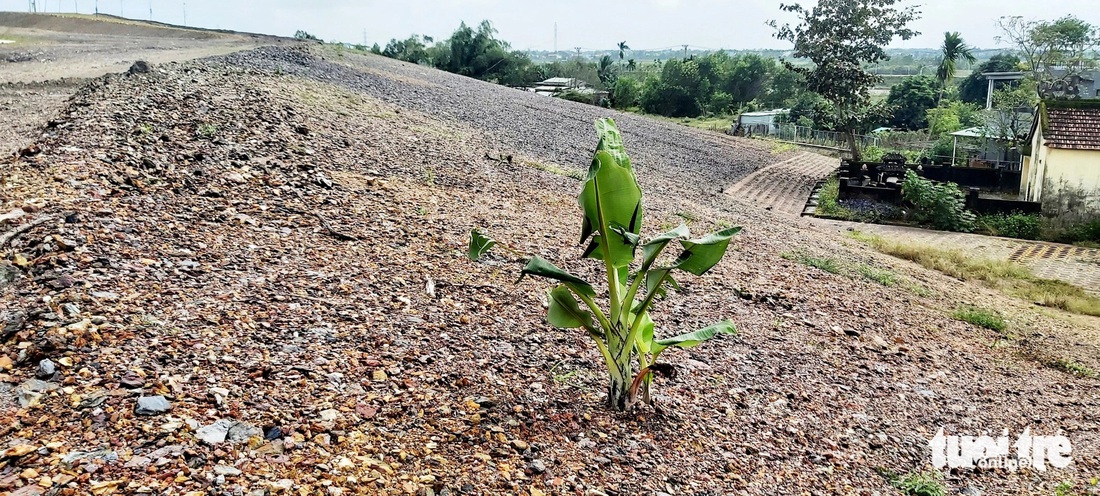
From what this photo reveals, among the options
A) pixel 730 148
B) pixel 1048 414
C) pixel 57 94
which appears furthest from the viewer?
pixel 730 148

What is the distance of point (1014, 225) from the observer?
15.6m

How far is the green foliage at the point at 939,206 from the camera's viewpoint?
1589 centimetres

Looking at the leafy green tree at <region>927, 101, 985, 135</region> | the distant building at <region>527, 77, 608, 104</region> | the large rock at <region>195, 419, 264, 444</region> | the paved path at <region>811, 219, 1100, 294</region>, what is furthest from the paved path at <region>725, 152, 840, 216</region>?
the large rock at <region>195, 419, 264, 444</region>

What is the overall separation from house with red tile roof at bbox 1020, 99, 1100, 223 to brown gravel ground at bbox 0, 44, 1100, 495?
9093 mm

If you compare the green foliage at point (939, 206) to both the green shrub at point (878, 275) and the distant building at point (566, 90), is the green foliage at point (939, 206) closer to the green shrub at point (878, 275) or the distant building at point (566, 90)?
the green shrub at point (878, 275)

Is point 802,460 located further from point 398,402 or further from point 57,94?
point 57,94

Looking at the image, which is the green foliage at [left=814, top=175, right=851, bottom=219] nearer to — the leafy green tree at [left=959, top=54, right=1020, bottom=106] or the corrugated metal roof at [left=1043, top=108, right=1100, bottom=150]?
the corrugated metal roof at [left=1043, top=108, right=1100, bottom=150]

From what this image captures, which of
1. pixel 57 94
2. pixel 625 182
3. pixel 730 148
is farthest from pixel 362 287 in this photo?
pixel 730 148

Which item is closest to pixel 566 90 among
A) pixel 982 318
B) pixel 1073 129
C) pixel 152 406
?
pixel 1073 129

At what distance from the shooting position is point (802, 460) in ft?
12.2

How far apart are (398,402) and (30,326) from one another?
1757 millimetres

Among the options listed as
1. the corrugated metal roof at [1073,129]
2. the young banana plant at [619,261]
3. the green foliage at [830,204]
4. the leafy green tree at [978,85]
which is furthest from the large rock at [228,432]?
the leafy green tree at [978,85]

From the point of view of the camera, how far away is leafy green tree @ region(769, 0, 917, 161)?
22.6 metres

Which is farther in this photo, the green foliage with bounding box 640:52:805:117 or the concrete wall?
the green foliage with bounding box 640:52:805:117
